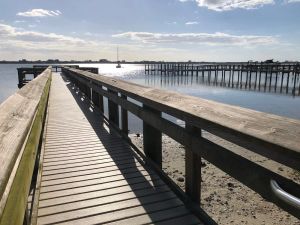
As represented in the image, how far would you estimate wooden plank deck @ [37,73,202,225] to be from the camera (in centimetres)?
304

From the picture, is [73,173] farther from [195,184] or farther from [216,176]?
[216,176]

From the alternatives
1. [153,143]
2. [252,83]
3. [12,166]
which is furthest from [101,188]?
[252,83]

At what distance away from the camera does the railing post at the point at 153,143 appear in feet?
14.5

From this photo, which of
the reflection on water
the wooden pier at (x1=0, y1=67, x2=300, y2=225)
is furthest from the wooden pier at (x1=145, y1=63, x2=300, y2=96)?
the wooden pier at (x1=0, y1=67, x2=300, y2=225)

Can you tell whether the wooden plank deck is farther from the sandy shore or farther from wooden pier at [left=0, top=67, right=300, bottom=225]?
the sandy shore

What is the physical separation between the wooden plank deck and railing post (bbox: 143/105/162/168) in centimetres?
21

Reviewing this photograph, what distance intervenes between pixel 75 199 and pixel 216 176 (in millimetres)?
6320

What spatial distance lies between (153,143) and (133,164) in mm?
457

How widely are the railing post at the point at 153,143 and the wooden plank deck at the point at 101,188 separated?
0.21 metres

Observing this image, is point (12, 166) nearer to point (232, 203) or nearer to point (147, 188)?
point (147, 188)

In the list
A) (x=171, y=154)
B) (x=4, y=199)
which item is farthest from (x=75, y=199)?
(x=171, y=154)

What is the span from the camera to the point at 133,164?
15.1 ft

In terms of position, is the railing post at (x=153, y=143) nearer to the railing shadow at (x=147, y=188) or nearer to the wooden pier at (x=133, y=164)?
the wooden pier at (x=133, y=164)

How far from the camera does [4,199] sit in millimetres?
1431
